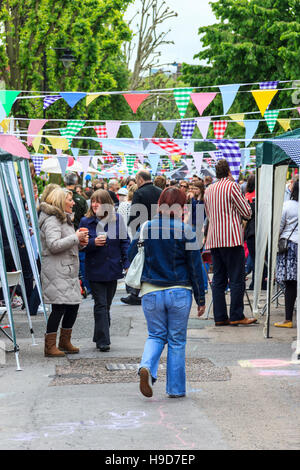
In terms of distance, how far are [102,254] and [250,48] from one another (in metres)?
25.0

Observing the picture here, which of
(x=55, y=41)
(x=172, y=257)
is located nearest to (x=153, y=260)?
(x=172, y=257)

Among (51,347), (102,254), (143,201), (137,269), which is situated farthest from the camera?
(143,201)

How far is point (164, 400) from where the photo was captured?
7.02 m

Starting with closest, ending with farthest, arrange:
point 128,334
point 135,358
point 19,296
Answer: point 135,358, point 128,334, point 19,296

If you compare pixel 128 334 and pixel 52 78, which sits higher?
pixel 52 78

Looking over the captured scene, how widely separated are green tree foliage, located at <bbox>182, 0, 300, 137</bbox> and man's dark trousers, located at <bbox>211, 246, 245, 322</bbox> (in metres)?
21.0

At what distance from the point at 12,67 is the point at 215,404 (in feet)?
72.5

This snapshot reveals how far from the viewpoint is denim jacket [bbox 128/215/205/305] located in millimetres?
7094

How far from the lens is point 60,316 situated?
9086mm

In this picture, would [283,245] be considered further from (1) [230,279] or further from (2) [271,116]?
(2) [271,116]

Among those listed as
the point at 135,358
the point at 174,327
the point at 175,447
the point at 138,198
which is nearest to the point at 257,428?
the point at 175,447

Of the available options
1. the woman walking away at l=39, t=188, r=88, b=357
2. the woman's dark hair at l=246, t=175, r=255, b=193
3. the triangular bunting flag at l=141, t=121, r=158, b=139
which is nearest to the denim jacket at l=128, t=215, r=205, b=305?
the woman walking away at l=39, t=188, r=88, b=357

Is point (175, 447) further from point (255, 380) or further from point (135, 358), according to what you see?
point (135, 358)

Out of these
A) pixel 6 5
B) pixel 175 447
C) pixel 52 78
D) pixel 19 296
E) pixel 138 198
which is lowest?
pixel 19 296
